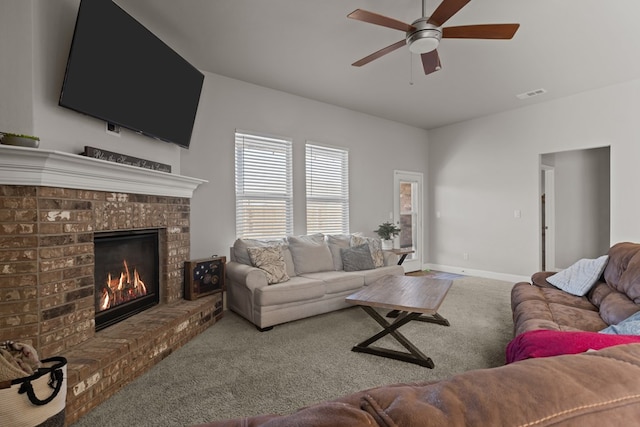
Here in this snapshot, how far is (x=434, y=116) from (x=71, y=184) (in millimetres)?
5608

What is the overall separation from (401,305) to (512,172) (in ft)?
14.1

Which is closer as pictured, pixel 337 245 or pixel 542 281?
pixel 542 281

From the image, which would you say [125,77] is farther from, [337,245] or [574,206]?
[574,206]

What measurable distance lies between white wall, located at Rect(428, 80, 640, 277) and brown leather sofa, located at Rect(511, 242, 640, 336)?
8.22 feet

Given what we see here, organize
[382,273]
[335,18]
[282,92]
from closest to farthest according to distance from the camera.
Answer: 1. [335,18]
2. [382,273]
3. [282,92]

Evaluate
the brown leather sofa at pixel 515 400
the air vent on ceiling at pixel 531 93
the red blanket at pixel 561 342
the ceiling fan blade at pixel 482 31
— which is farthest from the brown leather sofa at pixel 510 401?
the air vent on ceiling at pixel 531 93

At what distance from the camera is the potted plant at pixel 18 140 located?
1.87 metres

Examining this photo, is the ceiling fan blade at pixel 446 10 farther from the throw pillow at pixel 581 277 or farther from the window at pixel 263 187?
the window at pixel 263 187

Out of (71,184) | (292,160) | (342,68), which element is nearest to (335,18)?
(342,68)

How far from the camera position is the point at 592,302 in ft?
8.51

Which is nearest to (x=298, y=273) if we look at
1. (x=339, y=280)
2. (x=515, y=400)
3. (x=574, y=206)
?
(x=339, y=280)

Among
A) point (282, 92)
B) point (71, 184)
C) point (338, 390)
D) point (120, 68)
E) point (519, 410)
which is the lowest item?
point (338, 390)

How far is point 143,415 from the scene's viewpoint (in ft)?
6.18

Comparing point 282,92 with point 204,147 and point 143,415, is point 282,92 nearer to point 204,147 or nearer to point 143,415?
point 204,147
